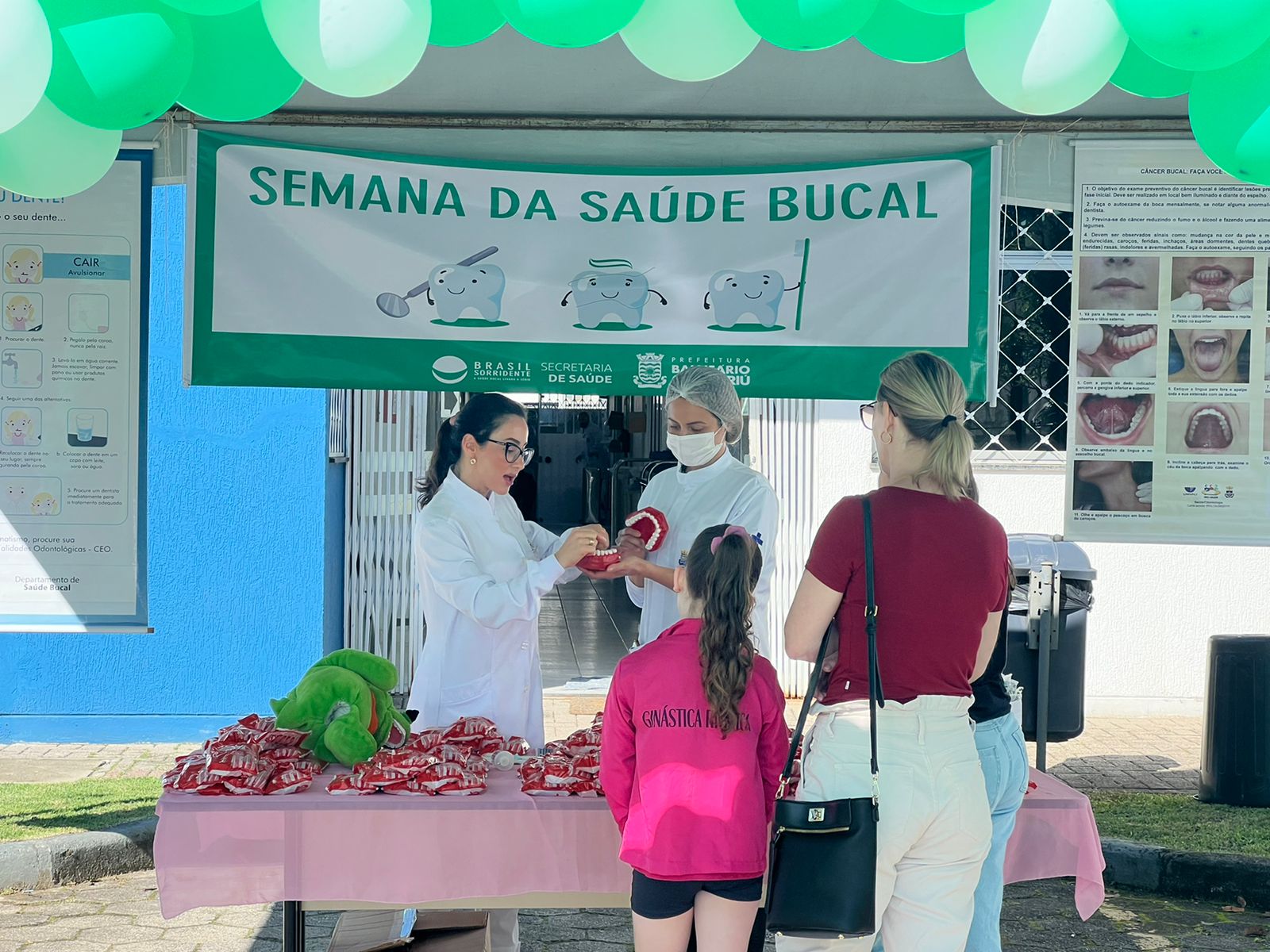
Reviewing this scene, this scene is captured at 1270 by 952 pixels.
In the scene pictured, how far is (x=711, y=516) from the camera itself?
167 inches

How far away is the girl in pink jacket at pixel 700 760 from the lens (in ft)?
9.36

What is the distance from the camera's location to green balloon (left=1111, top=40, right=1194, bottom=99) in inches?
129

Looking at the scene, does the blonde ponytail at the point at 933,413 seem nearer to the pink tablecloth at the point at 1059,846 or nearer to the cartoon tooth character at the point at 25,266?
the pink tablecloth at the point at 1059,846

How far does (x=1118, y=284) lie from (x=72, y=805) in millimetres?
4989

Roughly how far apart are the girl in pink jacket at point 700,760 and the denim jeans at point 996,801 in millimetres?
449

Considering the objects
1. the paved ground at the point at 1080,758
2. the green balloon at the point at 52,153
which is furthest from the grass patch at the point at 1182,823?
the green balloon at the point at 52,153

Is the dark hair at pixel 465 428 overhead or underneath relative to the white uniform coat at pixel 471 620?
overhead

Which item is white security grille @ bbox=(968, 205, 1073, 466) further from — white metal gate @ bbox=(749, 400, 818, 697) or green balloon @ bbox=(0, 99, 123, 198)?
green balloon @ bbox=(0, 99, 123, 198)

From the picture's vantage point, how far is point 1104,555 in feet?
27.1

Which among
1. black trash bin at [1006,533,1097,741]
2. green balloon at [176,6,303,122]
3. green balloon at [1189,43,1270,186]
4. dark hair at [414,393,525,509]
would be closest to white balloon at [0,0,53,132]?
green balloon at [176,6,303,122]

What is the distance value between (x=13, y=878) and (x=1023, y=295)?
6.34 metres

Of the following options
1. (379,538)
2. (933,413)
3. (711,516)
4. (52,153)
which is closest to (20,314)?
(52,153)

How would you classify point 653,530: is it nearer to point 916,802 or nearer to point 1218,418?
point 916,802

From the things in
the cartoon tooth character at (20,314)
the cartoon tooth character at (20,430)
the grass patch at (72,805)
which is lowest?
the grass patch at (72,805)
